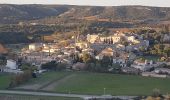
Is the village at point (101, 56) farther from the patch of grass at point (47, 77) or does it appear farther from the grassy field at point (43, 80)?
the grassy field at point (43, 80)

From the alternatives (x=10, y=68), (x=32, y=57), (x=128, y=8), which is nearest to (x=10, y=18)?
(x=128, y=8)

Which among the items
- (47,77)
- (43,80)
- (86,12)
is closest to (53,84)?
(43,80)

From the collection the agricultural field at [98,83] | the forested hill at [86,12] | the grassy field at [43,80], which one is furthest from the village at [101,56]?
the forested hill at [86,12]

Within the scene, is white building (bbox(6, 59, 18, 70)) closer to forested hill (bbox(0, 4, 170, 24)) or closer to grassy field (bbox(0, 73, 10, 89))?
grassy field (bbox(0, 73, 10, 89))

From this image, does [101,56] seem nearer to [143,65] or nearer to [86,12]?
[143,65]

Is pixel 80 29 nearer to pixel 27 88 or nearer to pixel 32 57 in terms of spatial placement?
pixel 32 57

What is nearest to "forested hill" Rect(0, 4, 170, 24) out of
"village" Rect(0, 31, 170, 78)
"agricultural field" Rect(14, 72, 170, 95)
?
"village" Rect(0, 31, 170, 78)
